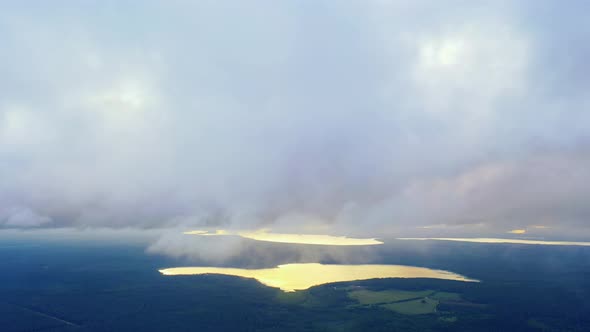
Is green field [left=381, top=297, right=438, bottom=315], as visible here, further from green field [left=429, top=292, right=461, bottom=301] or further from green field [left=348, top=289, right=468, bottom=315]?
green field [left=429, top=292, right=461, bottom=301]

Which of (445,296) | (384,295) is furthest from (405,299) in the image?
(445,296)

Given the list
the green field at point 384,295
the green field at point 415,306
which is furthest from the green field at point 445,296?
the green field at point 415,306

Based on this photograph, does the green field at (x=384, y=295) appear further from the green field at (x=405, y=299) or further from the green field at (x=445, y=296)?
the green field at (x=445, y=296)

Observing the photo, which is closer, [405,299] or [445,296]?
[405,299]

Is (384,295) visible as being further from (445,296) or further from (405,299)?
(445,296)

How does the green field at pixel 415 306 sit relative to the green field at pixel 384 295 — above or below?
below

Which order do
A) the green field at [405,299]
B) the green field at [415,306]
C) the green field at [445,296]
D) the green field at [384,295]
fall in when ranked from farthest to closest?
the green field at [445,296] → the green field at [384,295] → the green field at [405,299] → the green field at [415,306]
